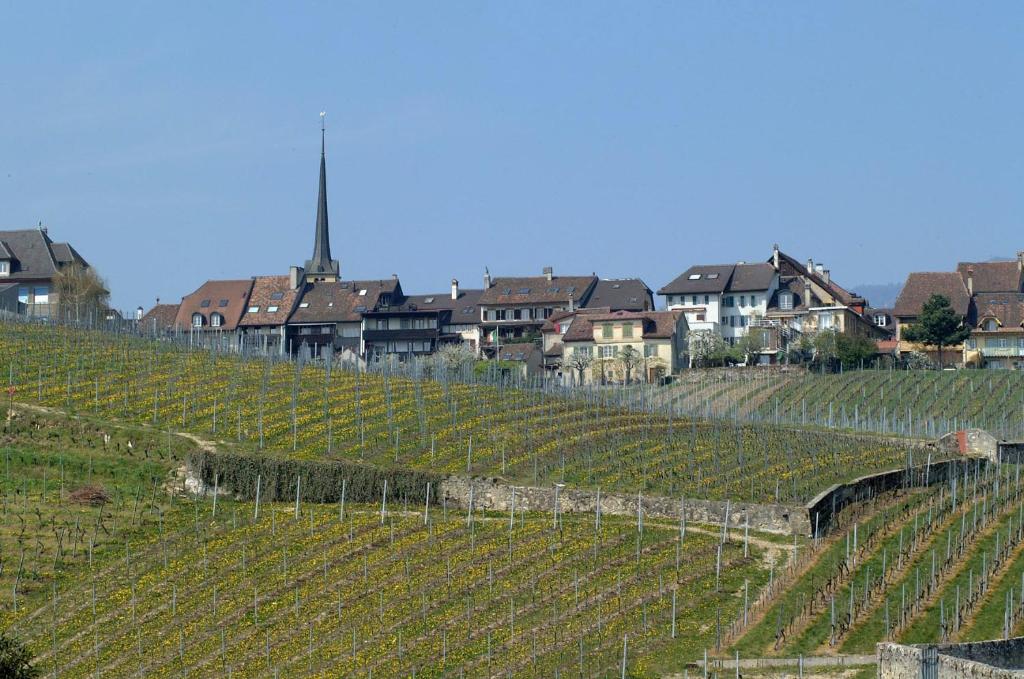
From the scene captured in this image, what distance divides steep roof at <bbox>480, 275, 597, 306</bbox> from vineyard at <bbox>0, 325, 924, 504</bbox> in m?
62.5

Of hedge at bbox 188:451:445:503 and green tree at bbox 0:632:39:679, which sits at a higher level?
hedge at bbox 188:451:445:503

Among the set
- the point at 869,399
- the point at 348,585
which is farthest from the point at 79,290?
the point at 348,585

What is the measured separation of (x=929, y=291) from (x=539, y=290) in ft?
117

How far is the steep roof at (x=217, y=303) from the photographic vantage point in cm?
16075

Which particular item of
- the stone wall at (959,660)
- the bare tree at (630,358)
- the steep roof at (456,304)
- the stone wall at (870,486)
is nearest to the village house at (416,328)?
the steep roof at (456,304)

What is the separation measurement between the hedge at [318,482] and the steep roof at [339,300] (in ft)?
286

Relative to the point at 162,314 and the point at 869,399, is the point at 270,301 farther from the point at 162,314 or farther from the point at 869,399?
the point at 869,399

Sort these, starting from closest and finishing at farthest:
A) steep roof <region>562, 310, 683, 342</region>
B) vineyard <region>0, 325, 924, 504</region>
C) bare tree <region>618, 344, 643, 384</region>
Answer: vineyard <region>0, 325, 924, 504</region>, bare tree <region>618, 344, 643, 384</region>, steep roof <region>562, 310, 683, 342</region>

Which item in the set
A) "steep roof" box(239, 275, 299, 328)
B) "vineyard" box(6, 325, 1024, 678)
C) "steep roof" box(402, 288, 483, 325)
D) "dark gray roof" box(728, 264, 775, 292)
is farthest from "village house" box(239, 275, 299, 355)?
"vineyard" box(6, 325, 1024, 678)

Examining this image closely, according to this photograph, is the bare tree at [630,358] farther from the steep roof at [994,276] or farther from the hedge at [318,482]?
the hedge at [318,482]

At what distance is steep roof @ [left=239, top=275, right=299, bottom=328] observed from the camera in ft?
523

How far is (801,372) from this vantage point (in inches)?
5022

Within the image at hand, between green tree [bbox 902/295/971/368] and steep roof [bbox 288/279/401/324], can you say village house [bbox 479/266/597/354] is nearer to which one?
steep roof [bbox 288/279/401/324]

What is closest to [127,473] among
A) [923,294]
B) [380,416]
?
[380,416]
